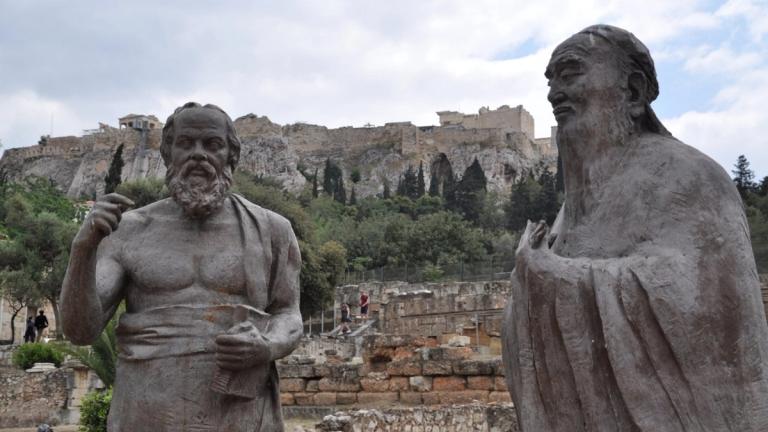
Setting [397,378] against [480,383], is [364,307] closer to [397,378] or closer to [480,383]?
[397,378]

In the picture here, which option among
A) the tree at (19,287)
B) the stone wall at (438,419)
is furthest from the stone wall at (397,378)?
the tree at (19,287)

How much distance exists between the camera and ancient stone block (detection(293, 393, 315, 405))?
611 inches

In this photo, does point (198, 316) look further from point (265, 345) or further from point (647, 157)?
point (647, 157)

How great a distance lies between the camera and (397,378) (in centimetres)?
1509

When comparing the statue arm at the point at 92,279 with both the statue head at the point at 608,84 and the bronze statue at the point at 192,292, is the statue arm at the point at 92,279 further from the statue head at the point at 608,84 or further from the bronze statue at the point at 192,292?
the statue head at the point at 608,84

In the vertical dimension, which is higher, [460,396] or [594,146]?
[594,146]

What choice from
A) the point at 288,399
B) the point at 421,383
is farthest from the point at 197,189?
the point at 288,399

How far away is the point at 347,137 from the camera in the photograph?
113m

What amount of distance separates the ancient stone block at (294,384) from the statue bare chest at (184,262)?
1282 centimetres

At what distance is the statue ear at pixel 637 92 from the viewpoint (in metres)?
2.86

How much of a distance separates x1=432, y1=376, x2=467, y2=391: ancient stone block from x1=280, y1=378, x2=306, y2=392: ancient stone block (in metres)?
2.44

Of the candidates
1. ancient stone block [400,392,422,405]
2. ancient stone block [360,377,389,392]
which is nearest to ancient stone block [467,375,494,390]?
ancient stone block [400,392,422,405]

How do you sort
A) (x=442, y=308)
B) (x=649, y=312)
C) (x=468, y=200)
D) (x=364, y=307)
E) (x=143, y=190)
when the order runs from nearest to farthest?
(x=649, y=312)
(x=442, y=308)
(x=364, y=307)
(x=143, y=190)
(x=468, y=200)

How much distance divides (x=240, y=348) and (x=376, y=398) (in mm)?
12677
